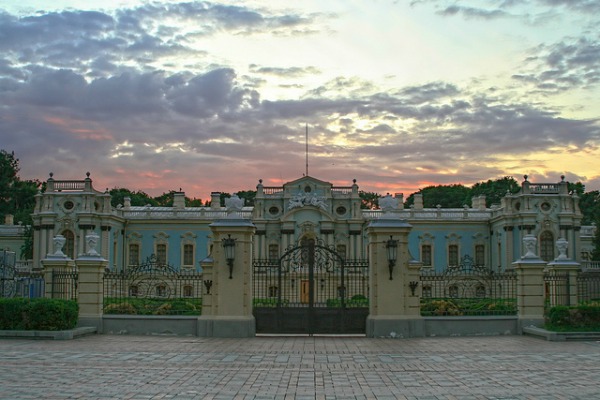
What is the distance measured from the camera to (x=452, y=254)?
56.6 meters

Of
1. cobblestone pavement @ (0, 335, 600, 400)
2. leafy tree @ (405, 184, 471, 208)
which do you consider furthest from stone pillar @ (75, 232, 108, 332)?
leafy tree @ (405, 184, 471, 208)

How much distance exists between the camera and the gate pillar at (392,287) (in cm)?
1891

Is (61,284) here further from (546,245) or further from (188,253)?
(546,245)

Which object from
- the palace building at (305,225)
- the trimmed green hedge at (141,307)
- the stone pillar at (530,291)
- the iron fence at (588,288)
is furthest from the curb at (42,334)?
the palace building at (305,225)

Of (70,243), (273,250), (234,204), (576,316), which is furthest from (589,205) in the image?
(234,204)

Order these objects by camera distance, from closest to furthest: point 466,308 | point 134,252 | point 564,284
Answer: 1. point 564,284
2. point 466,308
3. point 134,252

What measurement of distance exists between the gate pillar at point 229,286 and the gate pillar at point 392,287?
10.1 ft

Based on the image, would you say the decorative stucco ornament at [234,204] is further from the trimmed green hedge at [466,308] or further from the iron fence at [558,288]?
the iron fence at [558,288]

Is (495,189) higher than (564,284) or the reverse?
higher

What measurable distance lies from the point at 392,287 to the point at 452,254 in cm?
3850

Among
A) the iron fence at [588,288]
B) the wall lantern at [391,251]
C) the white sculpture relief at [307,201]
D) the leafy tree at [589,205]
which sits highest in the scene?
the leafy tree at [589,205]

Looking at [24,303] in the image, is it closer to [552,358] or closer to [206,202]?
[552,358]

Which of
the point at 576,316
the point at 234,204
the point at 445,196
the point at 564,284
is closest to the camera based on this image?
the point at 576,316

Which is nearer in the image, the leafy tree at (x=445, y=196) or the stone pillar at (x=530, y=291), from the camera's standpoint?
the stone pillar at (x=530, y=291)
